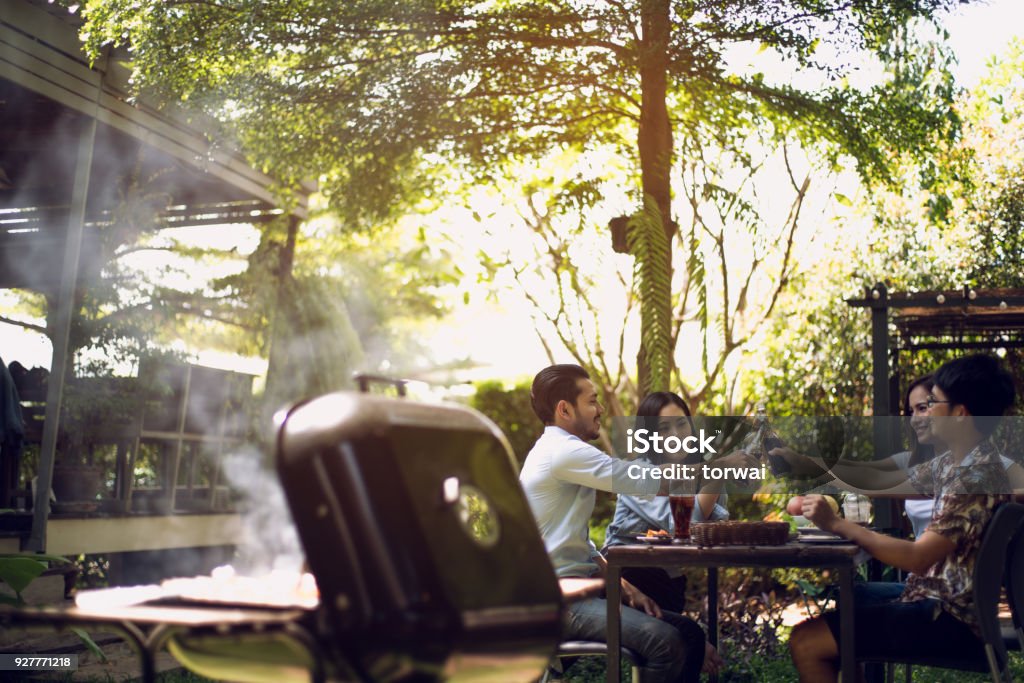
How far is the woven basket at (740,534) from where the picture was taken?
2.78 meters

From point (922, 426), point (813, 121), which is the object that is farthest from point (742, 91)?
point (922, 426)

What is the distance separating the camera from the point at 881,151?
23.1 ft

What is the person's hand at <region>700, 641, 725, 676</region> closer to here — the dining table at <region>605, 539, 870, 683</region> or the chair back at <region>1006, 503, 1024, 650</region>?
the dining table at <region>605, 539, 870, 683</region>

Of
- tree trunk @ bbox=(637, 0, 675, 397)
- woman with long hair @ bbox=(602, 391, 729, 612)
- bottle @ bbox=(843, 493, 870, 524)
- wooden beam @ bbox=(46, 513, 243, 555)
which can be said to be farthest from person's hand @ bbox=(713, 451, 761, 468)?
wooden beam @ bbox=(46, 513, 243, 555)

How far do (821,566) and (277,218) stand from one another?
6.55 meters

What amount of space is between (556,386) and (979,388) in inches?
47.1

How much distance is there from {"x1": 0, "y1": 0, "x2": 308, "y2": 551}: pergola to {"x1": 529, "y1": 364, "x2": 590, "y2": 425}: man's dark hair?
11.0 ft

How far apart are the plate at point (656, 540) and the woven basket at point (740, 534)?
135 mm

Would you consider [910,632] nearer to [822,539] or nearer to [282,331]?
[822,539]

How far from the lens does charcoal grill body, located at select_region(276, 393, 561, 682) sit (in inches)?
60.5

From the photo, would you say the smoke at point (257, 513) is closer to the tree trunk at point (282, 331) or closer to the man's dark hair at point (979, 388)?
the tree trunk at point (282, 331)

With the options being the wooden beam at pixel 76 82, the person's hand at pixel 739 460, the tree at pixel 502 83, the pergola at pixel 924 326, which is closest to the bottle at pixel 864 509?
the person's hand at pixel 739 460

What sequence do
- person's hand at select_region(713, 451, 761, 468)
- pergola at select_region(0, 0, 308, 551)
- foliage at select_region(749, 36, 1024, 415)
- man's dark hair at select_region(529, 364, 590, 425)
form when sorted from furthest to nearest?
1. foliage at select_region(749, 36, 1024, 415)
2. pergola at select_region(0, 0, 308, 551)
3. man's dark hair at select_region(529, 364, 590, 425)
4. person's hand at select_region(713, 451, 761, 468)

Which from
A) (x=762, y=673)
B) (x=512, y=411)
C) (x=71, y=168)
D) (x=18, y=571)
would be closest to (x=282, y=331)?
(x=512, y=411)
